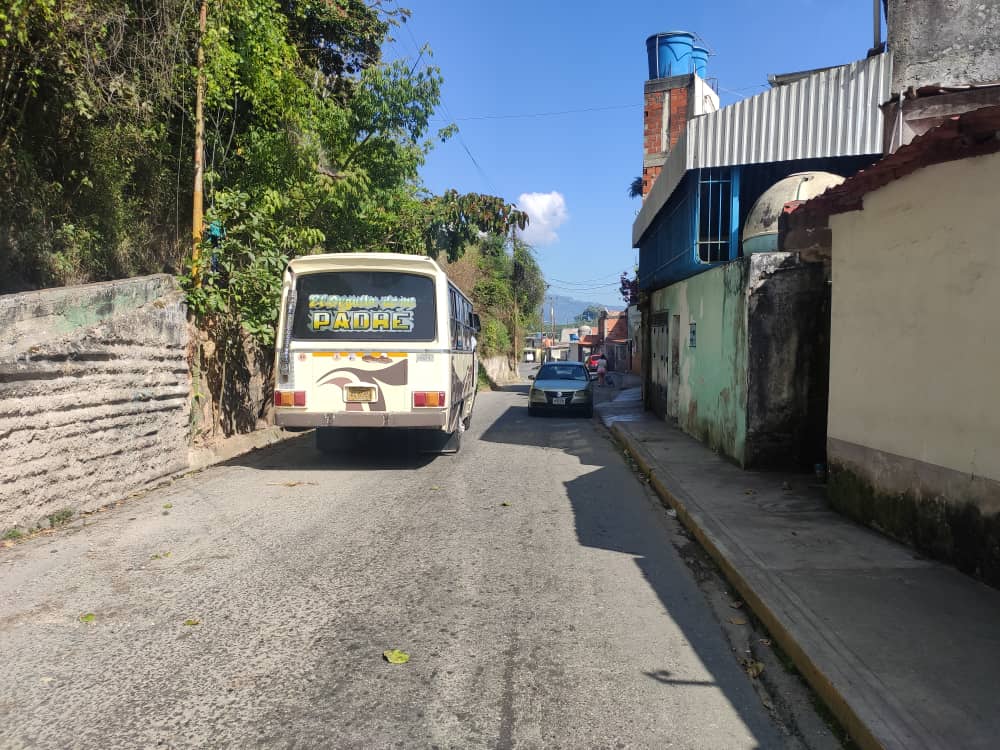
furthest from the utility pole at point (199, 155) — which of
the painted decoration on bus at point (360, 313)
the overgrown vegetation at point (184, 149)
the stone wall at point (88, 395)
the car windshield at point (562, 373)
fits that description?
the car windshield at point (562, 373)

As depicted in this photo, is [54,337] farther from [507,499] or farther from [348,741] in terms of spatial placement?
[348,741]

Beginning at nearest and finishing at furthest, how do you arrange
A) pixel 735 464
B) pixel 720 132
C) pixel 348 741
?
pixel 348 741 < pixel 735 464 < pixel 720 132

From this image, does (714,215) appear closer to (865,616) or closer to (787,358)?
(787,358)

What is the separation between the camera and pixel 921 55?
351 inches

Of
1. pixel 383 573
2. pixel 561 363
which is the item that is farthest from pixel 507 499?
pixel 561 363

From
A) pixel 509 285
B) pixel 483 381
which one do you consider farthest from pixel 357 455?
pixel 509 285

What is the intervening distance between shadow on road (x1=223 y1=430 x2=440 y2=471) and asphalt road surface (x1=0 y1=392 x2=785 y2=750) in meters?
2.49

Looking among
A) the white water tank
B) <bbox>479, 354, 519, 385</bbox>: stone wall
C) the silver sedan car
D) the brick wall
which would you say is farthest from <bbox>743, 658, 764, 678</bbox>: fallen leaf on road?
<bbox>479, 354, 519, 385</bbox>: stone wall

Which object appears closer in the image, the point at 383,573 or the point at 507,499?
the point at 383,573

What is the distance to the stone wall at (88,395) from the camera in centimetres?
615

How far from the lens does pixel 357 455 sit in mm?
11367

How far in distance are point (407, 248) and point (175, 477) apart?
9.51 meters

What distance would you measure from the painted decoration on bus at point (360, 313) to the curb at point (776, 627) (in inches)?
166

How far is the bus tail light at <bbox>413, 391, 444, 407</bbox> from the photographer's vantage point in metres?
9.59
